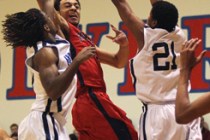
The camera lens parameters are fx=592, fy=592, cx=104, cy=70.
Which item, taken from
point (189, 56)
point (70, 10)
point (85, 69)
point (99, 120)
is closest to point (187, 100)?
point (189, 56)

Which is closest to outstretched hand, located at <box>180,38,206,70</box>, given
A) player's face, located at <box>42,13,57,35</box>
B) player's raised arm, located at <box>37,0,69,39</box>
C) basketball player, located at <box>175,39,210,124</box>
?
basketball player, located at <box>175,39,210,124</box>

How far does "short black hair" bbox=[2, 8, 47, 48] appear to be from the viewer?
4.41 meters

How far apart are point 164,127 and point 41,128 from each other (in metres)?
0.93

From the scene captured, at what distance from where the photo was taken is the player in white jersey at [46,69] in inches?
166

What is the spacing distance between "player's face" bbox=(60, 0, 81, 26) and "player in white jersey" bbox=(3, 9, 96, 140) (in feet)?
3.07

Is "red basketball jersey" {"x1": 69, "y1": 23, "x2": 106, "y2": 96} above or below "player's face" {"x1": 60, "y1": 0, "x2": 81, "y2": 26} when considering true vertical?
below

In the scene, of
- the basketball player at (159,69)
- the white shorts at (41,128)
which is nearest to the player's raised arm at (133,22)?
the basketball player at (159,69)

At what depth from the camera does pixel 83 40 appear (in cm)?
525

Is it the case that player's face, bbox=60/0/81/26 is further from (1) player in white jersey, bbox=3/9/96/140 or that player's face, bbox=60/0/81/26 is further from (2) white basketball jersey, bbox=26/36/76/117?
(2) white basketball jersey, bbox=26/36/76/117

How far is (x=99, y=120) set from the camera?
4934 mm

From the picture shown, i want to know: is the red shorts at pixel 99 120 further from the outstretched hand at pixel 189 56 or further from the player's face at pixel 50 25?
the outstretched hand at pixel 189 56

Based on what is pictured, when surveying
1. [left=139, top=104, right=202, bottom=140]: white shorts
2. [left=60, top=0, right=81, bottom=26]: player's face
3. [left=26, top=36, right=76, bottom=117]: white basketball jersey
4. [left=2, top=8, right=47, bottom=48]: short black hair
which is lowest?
[left=139, top=104, right=202, bottom=140]: white shorts

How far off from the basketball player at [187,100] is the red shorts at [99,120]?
1.72 metres

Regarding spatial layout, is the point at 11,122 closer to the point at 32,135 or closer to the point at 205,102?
the point at 32,135
